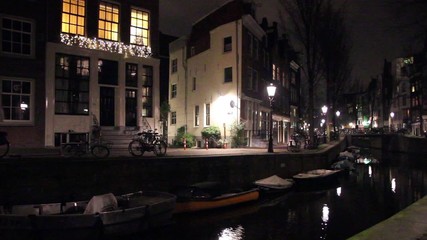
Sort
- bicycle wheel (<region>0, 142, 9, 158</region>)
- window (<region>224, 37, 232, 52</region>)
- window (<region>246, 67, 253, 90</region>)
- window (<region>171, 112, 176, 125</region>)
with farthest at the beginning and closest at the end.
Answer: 1. window (<region>171, 112, 176, 125</region>)
2. window (<region>246, 67, 253, 90</region>)
3. window (<region>224, 37, 232, 52</region>)
4. bicycle wheel (<region>0, 142, 9, 158</region>)

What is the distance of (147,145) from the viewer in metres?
19.0

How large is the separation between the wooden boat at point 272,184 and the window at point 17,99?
13149 mm

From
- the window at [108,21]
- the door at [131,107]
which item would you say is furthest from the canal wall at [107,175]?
the window at [108,21]

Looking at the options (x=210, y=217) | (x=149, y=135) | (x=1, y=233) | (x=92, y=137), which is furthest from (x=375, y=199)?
(x=1, y=233)

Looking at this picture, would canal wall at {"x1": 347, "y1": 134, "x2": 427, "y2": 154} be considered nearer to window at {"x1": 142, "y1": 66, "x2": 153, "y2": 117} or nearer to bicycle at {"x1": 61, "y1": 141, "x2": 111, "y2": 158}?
window at {"x1": 142, "y1": 66, "x2": 153, "y2": 117}

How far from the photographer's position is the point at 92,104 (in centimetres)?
2303

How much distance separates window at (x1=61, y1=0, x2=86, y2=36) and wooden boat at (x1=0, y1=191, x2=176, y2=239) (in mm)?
12438

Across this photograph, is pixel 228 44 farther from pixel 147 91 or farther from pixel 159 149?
pixel 159 149

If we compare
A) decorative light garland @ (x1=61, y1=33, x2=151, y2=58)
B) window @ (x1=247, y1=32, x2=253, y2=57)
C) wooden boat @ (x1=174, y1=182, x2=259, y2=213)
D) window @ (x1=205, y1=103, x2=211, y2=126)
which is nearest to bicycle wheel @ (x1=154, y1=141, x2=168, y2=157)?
wooden boat @ (x1=174, y1=182, x2=259, y2=213)

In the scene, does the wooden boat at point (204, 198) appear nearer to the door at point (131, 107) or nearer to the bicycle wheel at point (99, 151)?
the bicycle wheel at point (99, 151)

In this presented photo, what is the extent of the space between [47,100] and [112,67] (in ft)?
15.3

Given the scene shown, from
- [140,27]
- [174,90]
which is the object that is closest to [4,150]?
[140,27]

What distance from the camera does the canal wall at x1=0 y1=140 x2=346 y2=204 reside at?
1411cm

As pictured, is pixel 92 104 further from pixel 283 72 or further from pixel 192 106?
pixel 283 72
